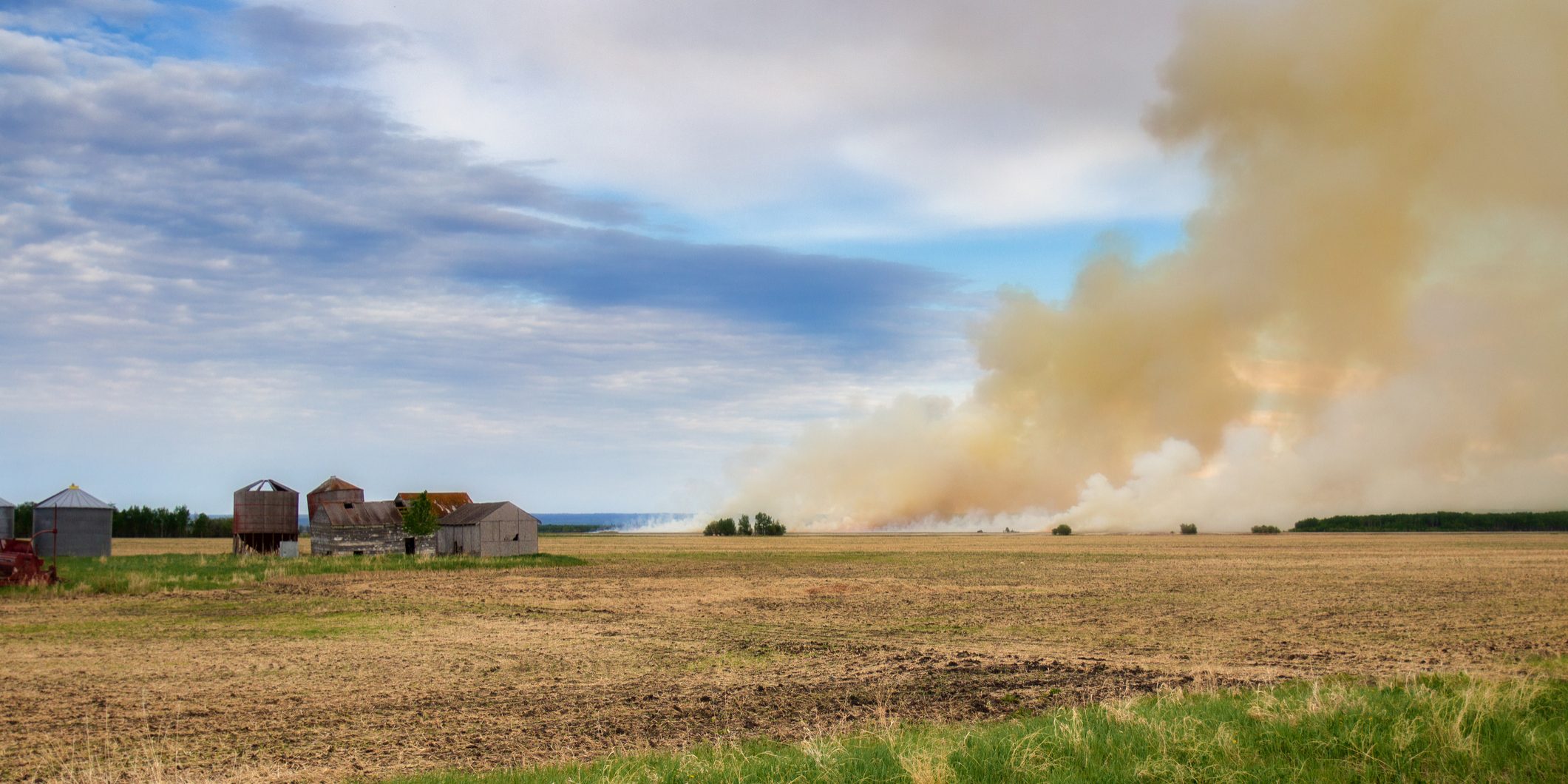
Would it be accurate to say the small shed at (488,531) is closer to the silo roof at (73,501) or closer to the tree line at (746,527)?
the silo roof at (73,501)

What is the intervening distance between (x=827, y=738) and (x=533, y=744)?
4600mm

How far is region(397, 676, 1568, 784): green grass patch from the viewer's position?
1045 cm

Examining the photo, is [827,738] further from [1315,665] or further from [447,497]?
[447,497]

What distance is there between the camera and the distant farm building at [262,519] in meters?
76.9

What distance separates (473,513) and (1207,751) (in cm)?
6594

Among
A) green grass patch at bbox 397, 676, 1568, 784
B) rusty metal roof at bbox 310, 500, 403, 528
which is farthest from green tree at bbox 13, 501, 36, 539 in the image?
green grass patch at bbox 397, 676, 1568, 784

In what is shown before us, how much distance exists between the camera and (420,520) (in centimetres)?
7206

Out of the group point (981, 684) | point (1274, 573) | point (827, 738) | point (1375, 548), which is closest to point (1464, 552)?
point (1375, 548)

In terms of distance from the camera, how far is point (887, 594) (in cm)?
4425

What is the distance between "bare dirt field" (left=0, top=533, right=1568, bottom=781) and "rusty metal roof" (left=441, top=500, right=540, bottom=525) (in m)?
17.3

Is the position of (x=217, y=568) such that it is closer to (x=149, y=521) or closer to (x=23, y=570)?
(x=23, y=570)

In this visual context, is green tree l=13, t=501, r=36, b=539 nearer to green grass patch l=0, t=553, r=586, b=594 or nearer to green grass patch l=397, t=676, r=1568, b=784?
green grass patch l=0, t=553, r=586, b=594

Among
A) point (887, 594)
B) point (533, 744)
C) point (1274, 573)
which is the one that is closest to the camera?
point (533, 744)

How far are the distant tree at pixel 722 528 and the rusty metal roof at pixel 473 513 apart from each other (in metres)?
87.3
